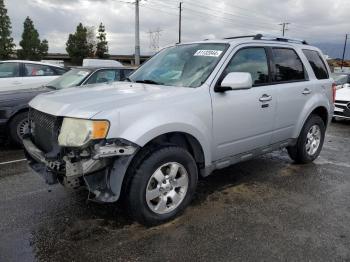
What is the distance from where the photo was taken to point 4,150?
6.55 m

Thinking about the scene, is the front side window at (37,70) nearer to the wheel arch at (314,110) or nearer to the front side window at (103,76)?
the front side window at (103,76)

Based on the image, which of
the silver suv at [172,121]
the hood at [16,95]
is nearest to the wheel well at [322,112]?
the silver suv at [172,121]

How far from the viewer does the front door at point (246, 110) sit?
13.2 feet

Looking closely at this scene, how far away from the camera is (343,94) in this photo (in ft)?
33.4

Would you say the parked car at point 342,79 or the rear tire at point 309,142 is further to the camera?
the parked car at point 342,79

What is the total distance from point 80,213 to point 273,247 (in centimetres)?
203

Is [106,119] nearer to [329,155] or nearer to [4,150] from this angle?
[4,150]

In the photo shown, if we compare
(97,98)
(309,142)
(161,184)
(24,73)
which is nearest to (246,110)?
A: (161,184)

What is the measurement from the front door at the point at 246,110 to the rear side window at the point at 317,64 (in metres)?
1.21

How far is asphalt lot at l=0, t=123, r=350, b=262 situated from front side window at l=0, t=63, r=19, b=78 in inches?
224

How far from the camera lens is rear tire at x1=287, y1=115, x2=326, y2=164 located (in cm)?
549

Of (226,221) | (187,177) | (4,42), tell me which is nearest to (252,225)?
(226,221)

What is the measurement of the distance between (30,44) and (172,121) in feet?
181

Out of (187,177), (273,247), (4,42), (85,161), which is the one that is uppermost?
(4,42)
